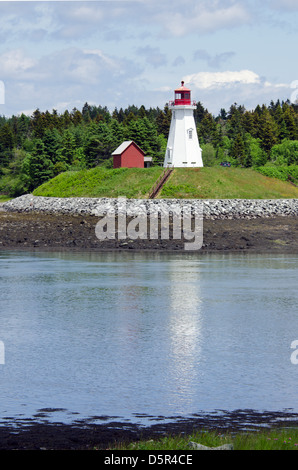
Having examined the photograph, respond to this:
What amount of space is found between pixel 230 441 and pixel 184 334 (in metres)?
11.4

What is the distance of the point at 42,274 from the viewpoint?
1439 inches

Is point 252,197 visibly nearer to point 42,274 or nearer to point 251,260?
point 251,260

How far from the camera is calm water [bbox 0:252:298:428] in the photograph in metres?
15.1

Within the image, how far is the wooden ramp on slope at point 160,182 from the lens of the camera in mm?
67312

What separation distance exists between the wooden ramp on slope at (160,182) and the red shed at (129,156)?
567 cm

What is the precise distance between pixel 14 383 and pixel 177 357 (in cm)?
493

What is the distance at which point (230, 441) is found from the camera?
11.2 metres

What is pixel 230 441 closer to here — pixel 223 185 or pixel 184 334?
pixel 184 334

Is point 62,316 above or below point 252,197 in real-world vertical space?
below

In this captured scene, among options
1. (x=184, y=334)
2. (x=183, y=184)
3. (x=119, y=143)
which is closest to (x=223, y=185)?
(x=183, y=184)

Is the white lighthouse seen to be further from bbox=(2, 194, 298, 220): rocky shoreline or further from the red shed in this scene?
bbox=(2, 194, 298, 220): rocky shoreline

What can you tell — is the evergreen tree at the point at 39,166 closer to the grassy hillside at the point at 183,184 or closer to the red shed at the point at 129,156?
the grassy hillside at the point at 183,184
